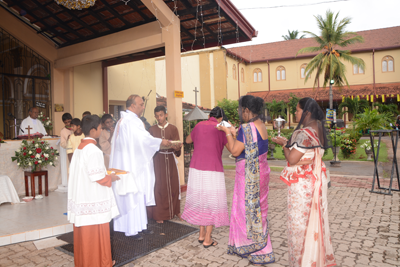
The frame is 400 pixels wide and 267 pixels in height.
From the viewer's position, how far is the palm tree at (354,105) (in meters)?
25.0

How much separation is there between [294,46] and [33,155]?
96.8ft

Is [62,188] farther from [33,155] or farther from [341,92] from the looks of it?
[341,92]

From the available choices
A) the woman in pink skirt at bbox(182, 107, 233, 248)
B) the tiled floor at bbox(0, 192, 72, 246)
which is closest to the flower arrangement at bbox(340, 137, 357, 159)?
the woman in pink skirt at bbox(182, 107, 233, 248)

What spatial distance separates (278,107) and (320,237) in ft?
82.3

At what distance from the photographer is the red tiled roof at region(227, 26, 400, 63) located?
90.9ft

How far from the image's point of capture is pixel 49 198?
656 cm

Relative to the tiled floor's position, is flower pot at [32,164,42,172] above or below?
above

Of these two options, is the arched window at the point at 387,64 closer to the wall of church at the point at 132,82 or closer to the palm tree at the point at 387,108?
the palm tree at the point at 387,108

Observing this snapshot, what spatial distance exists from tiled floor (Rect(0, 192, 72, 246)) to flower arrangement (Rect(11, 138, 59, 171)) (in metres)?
0.80

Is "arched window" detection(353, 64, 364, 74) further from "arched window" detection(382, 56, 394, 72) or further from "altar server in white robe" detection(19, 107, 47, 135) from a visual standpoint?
"altar server in white robe" detection(19, 107, 47, 135)

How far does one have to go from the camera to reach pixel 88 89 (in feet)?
38.0

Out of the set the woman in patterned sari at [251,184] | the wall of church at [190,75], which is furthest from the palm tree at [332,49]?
the woman in patterned sari at [251,184]

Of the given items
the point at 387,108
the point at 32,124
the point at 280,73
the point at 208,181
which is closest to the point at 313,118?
the point at 208,181

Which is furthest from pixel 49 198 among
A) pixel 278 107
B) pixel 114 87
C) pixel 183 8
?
pixel 278 107
